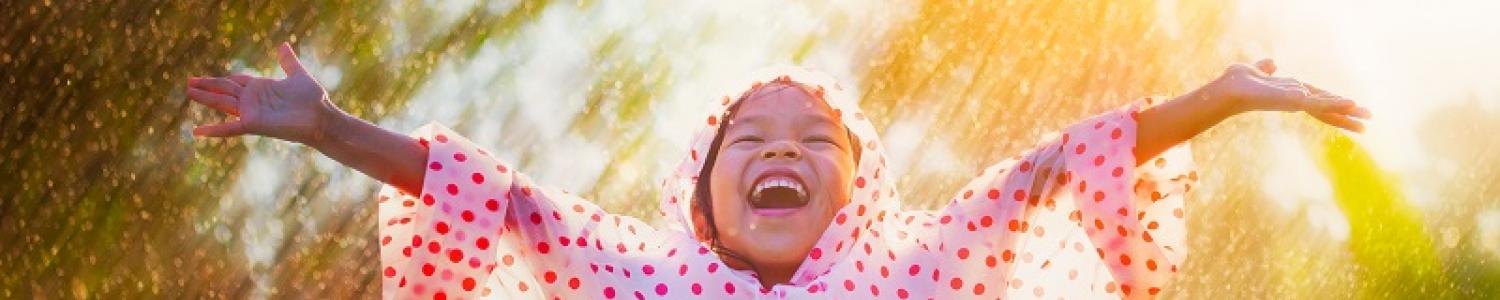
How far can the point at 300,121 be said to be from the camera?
2854 mm

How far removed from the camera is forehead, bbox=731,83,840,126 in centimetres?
344

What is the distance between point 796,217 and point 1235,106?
0.76 metres

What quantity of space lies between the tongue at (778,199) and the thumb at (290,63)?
0.81 metres

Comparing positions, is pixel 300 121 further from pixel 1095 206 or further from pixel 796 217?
pixel 1095 206

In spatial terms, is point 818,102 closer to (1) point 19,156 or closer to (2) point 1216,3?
(1) point 19,156

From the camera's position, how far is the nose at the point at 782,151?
10.9ft

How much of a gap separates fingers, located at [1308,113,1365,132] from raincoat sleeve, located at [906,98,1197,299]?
0.30 m

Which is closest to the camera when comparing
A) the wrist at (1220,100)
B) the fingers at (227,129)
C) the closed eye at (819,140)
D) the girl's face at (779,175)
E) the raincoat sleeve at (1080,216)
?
the fingers at (227,129)

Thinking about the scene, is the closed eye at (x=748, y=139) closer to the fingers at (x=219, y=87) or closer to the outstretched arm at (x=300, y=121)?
the outstretched arm at (x=300, y=121)

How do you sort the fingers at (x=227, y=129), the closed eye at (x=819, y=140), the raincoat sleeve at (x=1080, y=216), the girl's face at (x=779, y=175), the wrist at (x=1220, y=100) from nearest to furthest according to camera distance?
the fingers at (x=227, y=129), the wrist at (x=1220, y=100), the raincoat sleeve at (x=1080, y=216), the girl's face at (x=779, y=175), the closed eye at (x=819, y=140)

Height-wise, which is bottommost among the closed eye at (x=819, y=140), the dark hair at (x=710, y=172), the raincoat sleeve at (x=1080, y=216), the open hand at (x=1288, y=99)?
the dark hair at (x=710, y=172)

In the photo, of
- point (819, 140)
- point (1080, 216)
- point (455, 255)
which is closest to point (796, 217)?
point (819, 140)

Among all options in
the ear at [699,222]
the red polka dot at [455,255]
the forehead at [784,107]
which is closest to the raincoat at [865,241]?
the red polka dot at [455,255]

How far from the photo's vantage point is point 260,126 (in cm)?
283
